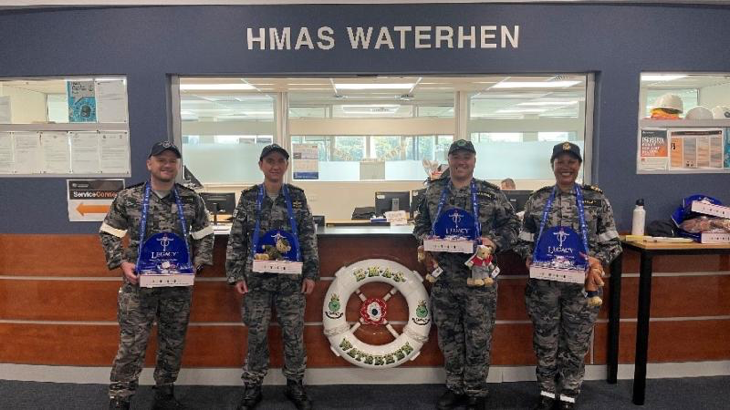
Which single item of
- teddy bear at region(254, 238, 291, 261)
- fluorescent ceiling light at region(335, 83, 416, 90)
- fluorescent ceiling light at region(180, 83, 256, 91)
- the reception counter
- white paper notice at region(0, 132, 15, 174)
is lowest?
the reception counter

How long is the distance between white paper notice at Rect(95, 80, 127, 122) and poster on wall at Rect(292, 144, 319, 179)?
13.3ft

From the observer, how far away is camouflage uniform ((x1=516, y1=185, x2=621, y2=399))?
2545 millimetres

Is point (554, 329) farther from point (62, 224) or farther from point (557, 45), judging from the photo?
point (62, 224)

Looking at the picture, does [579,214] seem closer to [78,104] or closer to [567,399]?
[567,399]

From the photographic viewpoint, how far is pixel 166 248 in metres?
2.51

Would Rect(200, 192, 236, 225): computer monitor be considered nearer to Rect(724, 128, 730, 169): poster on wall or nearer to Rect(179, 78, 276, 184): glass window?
Rect(179, 78, 276, 184): glass window

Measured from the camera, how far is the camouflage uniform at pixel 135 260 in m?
2.50

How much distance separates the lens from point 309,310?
299 cm

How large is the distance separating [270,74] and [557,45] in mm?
1811

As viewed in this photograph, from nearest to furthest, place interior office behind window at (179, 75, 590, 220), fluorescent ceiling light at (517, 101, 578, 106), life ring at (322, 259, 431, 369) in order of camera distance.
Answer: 1. life ring at (322, 259, 431, 369)
2. interior office behind window at (179, 75, 590, 220)
3. fluorescent ceiling light at (517, 101, 578, 106)

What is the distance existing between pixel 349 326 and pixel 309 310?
28 cm

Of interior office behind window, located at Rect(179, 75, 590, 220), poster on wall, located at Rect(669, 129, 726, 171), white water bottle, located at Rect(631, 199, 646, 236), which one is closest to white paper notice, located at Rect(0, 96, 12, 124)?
interior office behind window, located at Rect(179, 75, 590, 220)

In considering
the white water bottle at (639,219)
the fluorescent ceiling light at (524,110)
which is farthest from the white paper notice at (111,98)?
the fluorescent ceiling light at (524,110)

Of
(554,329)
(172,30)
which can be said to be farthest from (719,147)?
(172,30)
